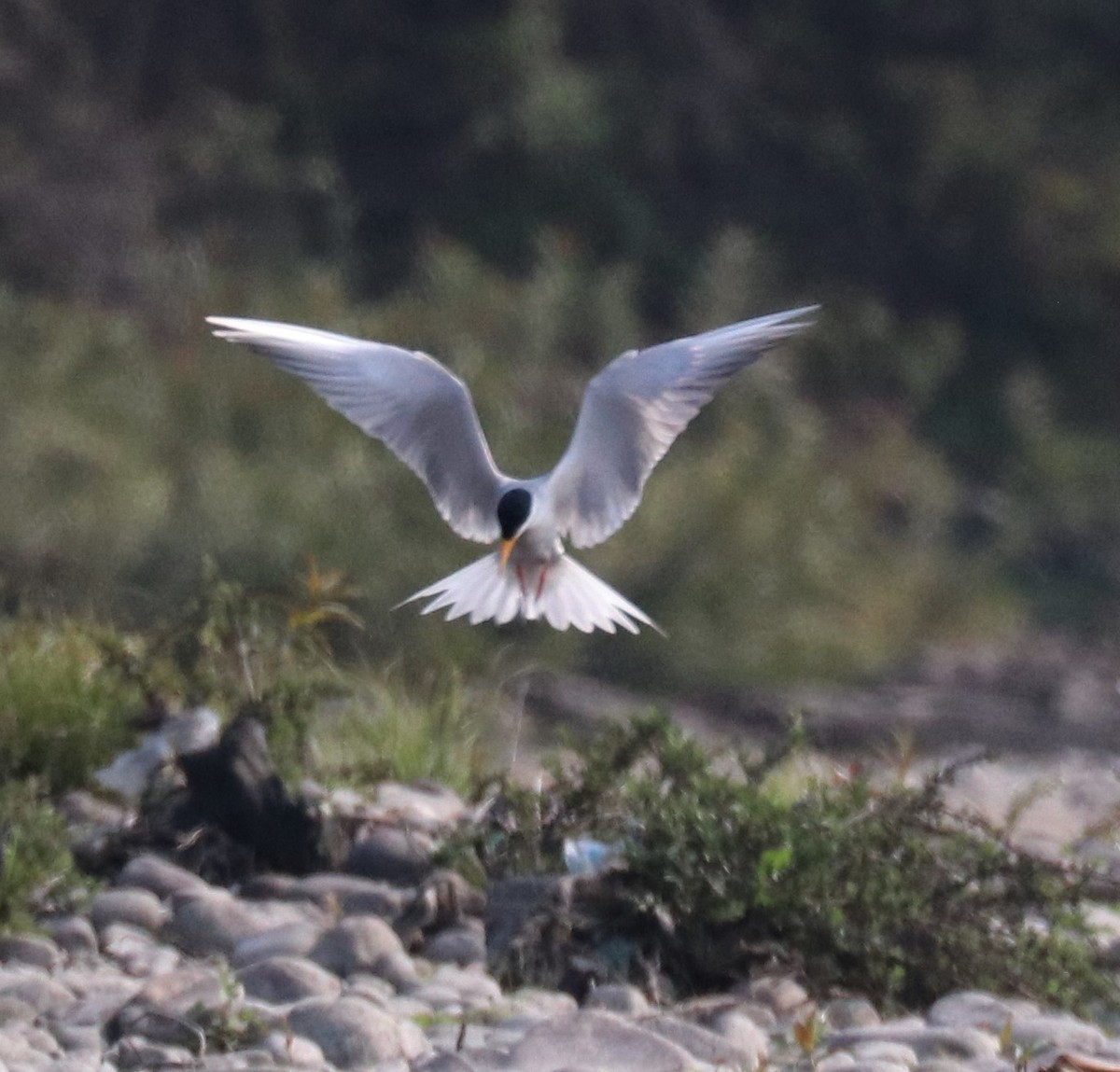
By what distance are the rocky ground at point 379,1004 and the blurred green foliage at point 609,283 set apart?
12.3ft

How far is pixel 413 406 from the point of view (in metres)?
4.52

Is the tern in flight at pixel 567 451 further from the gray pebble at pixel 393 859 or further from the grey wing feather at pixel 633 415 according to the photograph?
the gray pebble at pixel 393 859

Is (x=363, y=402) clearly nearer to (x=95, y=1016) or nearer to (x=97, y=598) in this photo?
(x=95, y=1016)

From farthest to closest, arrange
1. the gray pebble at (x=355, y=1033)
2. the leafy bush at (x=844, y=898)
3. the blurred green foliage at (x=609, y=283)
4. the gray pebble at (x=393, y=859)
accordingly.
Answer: the blurred green foliage at (x=609, y=283) < the gray pebble at (x=393, y=859) < the leafy bush at (x=844, y=898) < the gray pebble at (x=355, y=1033)

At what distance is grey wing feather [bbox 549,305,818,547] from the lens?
14.6ft

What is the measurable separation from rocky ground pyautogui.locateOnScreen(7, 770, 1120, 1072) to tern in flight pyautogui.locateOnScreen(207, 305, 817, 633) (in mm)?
541

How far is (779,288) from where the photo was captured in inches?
625

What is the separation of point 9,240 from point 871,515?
4.95 m

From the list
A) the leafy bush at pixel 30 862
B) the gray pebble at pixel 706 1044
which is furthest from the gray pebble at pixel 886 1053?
the leafy bush at pixel 30 862

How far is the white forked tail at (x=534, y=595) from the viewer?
172 inches

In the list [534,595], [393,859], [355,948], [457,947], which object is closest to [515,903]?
[457,947]

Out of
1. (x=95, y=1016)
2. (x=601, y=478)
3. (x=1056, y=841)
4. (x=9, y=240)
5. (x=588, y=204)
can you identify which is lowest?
(x=95, y=1016)

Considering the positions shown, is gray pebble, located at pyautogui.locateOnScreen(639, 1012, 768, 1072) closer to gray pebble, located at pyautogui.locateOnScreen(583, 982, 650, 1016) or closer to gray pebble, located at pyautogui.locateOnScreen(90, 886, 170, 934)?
gray pebble, located at pyautogui.locateOnScreen(583, 982, 650, 1016)

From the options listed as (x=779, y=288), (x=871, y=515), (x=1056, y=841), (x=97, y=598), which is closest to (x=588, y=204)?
(x=779, y=288)
